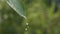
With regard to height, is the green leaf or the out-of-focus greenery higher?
the out-of-focus greenery

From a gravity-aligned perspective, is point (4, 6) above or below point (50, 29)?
above

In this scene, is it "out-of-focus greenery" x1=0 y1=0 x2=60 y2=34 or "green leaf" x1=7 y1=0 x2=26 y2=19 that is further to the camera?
"out-of-focus greenery" x1=0 y1=0 x2=60 y2=34

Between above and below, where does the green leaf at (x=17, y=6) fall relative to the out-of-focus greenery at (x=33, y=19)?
below

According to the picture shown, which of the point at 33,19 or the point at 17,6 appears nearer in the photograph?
the point at 17,6

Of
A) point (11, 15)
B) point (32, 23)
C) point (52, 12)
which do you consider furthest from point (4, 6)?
point (52, 12)

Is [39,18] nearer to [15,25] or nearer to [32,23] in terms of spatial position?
[32,23]

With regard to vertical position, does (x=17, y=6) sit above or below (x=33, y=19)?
below

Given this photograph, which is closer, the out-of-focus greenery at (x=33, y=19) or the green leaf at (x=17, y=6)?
the green leaf at (x=17, y=6)
